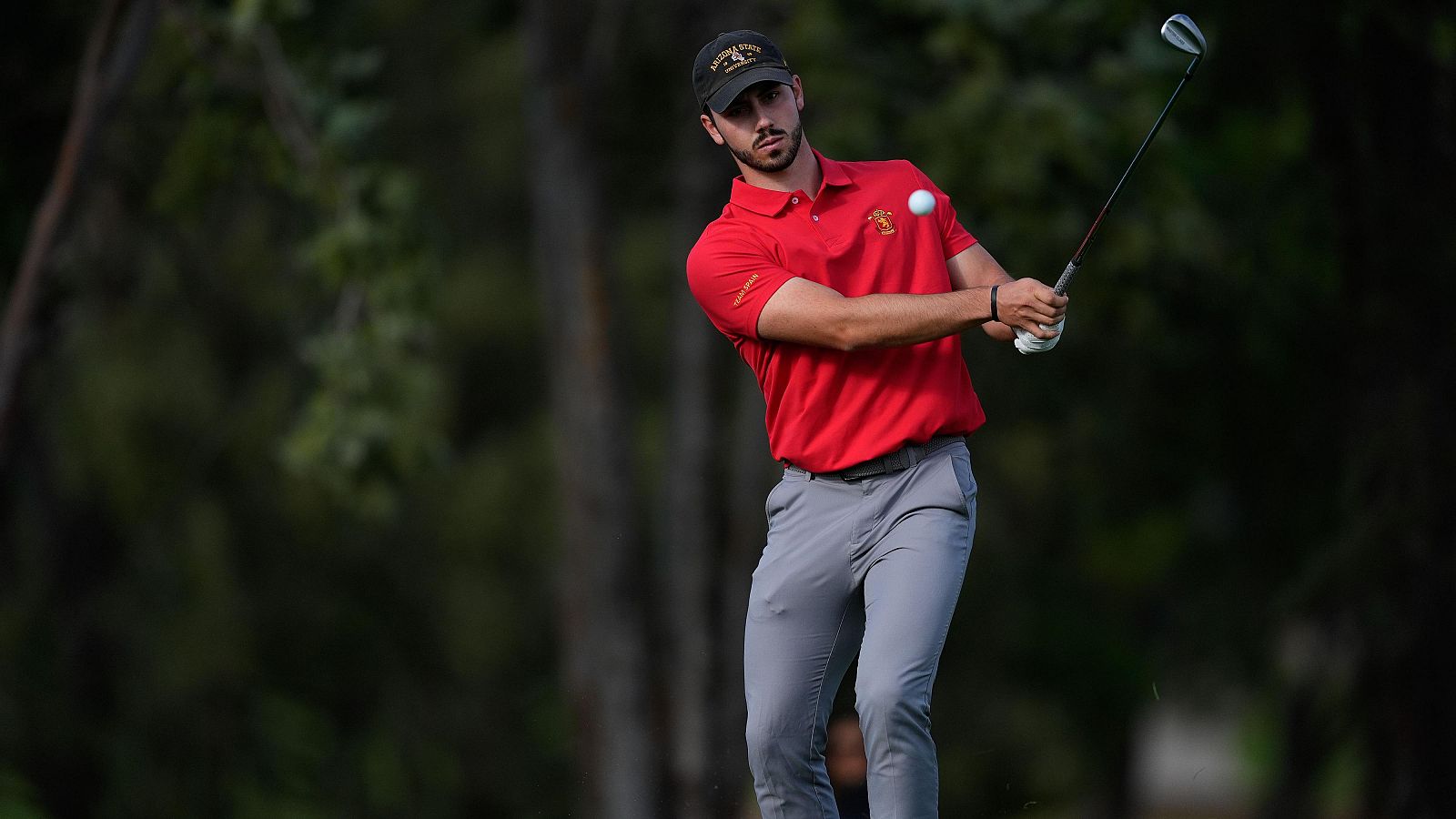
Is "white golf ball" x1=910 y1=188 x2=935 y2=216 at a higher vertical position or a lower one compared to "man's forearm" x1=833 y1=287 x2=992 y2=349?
higher

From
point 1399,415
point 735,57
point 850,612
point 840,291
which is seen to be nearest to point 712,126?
point 735,57

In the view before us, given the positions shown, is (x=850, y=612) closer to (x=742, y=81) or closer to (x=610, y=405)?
(x=742, y=81)

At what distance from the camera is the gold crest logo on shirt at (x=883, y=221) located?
5840 millimetres

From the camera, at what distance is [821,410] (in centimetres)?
583

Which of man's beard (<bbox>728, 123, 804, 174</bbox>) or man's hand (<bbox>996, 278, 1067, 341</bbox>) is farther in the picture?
man's beard (<bbox>728, 123, 804, 174</bbox>)

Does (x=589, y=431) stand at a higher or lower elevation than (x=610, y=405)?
lower

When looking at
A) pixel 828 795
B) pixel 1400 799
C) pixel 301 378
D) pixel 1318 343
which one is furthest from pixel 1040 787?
pixel 828 795

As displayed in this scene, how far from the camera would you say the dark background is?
1319 centimetres

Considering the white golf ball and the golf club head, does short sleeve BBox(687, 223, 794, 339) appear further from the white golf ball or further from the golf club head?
the golf club head

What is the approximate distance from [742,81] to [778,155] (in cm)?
23

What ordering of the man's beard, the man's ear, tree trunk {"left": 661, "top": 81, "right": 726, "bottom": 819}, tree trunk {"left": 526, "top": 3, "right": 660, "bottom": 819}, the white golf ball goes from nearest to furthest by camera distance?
the white golf ball → the man's beard → the man's ear → tree trunk {"left": 526, "top": 3, "right": 660, "bottom": 819} → tree trunk {"left": 661, "top": 81, "right": 726, "bottom": 819}

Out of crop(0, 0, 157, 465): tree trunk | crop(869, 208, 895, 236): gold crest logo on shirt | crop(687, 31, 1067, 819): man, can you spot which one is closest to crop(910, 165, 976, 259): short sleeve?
crop(687, 31, 1067, 819): man

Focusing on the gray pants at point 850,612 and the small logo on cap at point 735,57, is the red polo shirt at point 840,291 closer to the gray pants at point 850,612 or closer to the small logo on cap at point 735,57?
the gray pants at point 850,612

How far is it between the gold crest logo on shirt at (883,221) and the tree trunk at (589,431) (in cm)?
926
